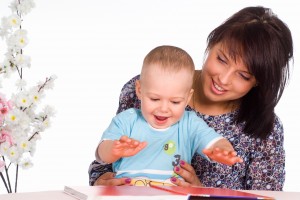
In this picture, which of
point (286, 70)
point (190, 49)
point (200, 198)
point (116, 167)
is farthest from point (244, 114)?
point (190, 49)

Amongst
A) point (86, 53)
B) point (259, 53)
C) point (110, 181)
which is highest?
point (86, 53)

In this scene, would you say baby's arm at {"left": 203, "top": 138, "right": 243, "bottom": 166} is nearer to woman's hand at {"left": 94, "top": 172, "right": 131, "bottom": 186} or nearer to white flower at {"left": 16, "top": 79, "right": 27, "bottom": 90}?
woman's hand at {"left": 94, "top": 172, "right": 131, "bottom": 186}

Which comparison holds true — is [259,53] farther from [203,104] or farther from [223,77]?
[203,104]

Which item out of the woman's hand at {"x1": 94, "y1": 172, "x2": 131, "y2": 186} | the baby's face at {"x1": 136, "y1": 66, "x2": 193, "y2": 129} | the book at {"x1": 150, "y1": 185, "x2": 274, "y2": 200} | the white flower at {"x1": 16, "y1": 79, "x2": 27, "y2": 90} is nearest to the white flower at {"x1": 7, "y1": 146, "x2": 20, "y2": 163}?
the white flower at {"x1": 16, "y1": 79, "x2": 27, "y2": 90}

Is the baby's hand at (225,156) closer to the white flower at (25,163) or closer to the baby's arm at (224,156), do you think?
the baby's arm at (224,156)

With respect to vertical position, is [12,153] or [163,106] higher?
[163,106]

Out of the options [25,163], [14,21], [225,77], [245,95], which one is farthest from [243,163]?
[14,21]

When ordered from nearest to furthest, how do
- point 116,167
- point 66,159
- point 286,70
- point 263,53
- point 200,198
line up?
point 200,198, point 116,167, point 263,53, point 286,70, point 66,159

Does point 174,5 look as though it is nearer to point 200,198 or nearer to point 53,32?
point 53,32

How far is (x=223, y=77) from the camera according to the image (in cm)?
238

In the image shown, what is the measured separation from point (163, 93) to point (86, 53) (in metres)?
2.19

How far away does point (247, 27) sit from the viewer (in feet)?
8.24

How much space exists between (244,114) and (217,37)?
0.35 m

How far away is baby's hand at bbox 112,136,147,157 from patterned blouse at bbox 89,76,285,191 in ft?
2.55
